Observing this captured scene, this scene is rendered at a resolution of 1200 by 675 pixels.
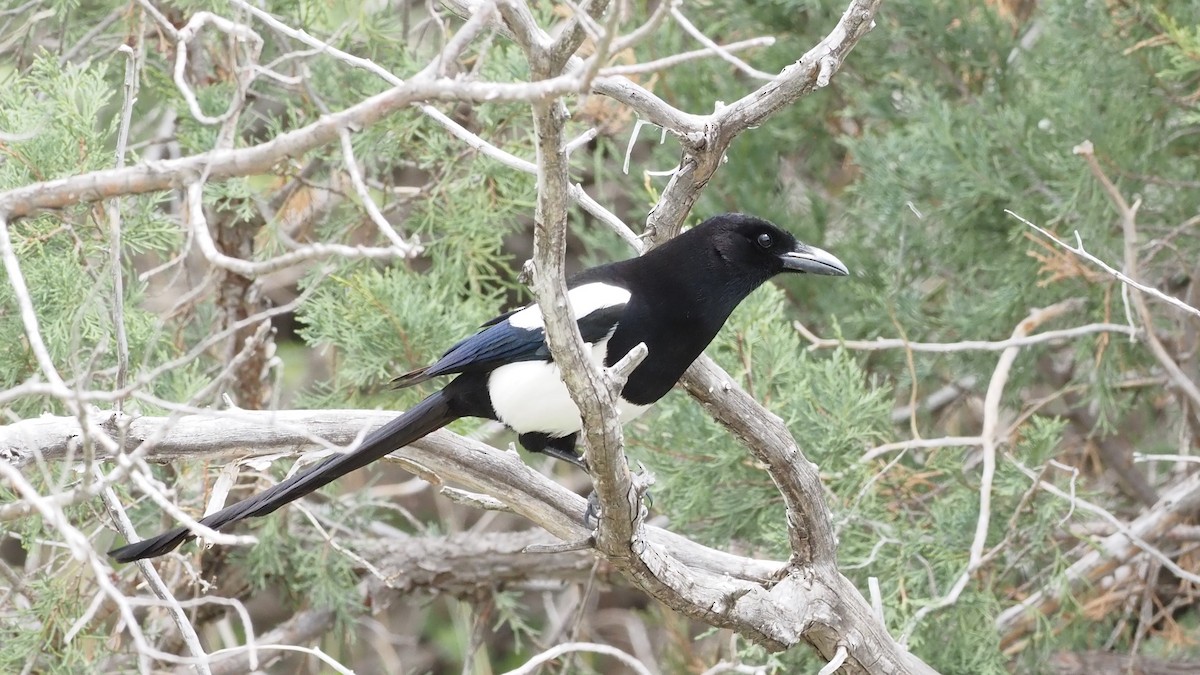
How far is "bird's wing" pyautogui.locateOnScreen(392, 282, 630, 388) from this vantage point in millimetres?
2438

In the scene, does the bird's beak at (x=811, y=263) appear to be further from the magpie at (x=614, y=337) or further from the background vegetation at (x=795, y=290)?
the background vegetation at (x=795, y=290)

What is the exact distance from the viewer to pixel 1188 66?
313 centimetres

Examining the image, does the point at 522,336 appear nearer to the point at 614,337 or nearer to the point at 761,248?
the point at 614,337

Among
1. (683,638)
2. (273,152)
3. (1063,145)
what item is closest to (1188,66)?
(1063,145)

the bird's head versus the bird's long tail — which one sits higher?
the bird's head

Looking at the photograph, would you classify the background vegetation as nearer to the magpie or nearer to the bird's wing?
the magpie

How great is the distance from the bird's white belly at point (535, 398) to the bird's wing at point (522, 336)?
0.02 m

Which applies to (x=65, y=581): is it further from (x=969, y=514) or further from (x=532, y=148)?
(x=969, y=514)

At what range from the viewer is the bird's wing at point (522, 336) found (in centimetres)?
244

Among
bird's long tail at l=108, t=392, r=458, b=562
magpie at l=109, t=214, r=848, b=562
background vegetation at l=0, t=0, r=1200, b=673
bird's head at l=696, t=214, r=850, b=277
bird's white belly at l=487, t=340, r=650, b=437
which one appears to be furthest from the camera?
background vegetation at l=0, t=0, r=1200, b=673

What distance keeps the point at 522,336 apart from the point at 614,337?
0.21 meters

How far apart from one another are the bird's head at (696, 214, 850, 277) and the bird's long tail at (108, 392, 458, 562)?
615 mm

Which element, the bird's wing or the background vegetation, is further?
the background vegetation

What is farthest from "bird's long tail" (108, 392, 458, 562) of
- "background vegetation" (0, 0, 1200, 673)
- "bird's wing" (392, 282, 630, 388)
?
"background vegetation" (0, 0, 1200, 673)
